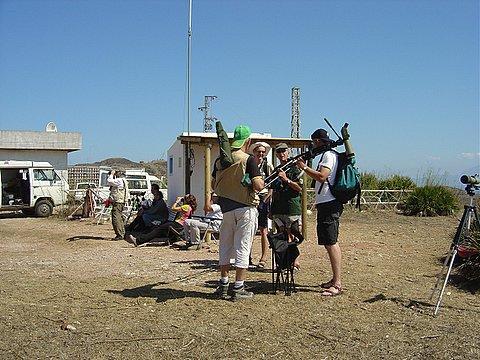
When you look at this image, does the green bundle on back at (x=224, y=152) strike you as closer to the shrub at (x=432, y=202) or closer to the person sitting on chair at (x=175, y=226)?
the person sitting on chair at (x=175, y=226)

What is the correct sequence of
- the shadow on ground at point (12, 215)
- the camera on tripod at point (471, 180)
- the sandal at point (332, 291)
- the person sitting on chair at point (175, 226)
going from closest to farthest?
the camera on tripod at point (471, 180) → the sandal at point (332, 291) → the person sitting on chair at point (175, 226) → the shadow on ground at point (12, 215)

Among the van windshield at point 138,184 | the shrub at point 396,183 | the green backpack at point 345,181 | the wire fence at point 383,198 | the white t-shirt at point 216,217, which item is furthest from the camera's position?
the shrub at point 396,183

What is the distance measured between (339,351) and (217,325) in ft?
3.88

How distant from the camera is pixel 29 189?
1898cm

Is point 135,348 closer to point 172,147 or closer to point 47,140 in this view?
point 172,147

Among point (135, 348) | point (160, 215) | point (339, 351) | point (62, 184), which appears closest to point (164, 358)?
point (135, 348)

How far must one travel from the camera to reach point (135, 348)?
4.43 m

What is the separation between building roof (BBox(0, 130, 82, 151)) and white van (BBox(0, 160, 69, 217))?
648 centimetres

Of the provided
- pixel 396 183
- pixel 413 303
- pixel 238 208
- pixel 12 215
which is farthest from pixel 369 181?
pixel 238 208

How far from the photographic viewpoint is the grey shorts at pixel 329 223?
6.08 meters

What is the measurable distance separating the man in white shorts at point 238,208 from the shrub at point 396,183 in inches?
702

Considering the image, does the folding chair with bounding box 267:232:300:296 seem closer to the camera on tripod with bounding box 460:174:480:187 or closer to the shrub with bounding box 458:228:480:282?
the camera on tripod with bounding box 460:174:480:187

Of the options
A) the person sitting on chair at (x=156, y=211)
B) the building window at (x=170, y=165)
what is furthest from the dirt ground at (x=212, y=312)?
the building window at (x=170, y=165)

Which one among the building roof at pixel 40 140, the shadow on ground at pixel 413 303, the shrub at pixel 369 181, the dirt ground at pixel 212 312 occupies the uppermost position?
the building roof at pixel 40 140
